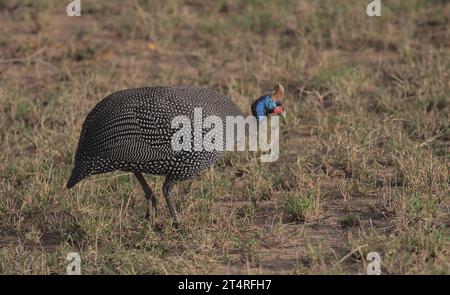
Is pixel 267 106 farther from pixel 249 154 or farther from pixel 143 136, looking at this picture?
pixel 249 154

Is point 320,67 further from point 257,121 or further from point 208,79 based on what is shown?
point 257,121

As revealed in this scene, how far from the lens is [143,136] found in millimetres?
A: 5480

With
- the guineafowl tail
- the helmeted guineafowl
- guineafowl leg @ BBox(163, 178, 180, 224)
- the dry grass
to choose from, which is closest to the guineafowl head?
the helmeted guineafowl

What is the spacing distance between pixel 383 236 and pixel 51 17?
18.3ft

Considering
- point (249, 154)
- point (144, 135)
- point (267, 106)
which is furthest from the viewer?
point (249, 154)

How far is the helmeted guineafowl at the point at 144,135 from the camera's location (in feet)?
17.9

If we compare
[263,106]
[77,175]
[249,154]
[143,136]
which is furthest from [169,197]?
[249,154]

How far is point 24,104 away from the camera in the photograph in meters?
7.76

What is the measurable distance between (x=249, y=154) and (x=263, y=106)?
98cm

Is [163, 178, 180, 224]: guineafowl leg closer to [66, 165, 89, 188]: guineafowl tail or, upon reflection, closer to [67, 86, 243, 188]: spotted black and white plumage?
[67, 86, 243, 188]: spotted black and white plumage

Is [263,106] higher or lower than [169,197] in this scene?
higher

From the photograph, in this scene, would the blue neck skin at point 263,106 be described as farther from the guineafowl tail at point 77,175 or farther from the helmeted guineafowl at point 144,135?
the guineafowl tail at point 77,175
